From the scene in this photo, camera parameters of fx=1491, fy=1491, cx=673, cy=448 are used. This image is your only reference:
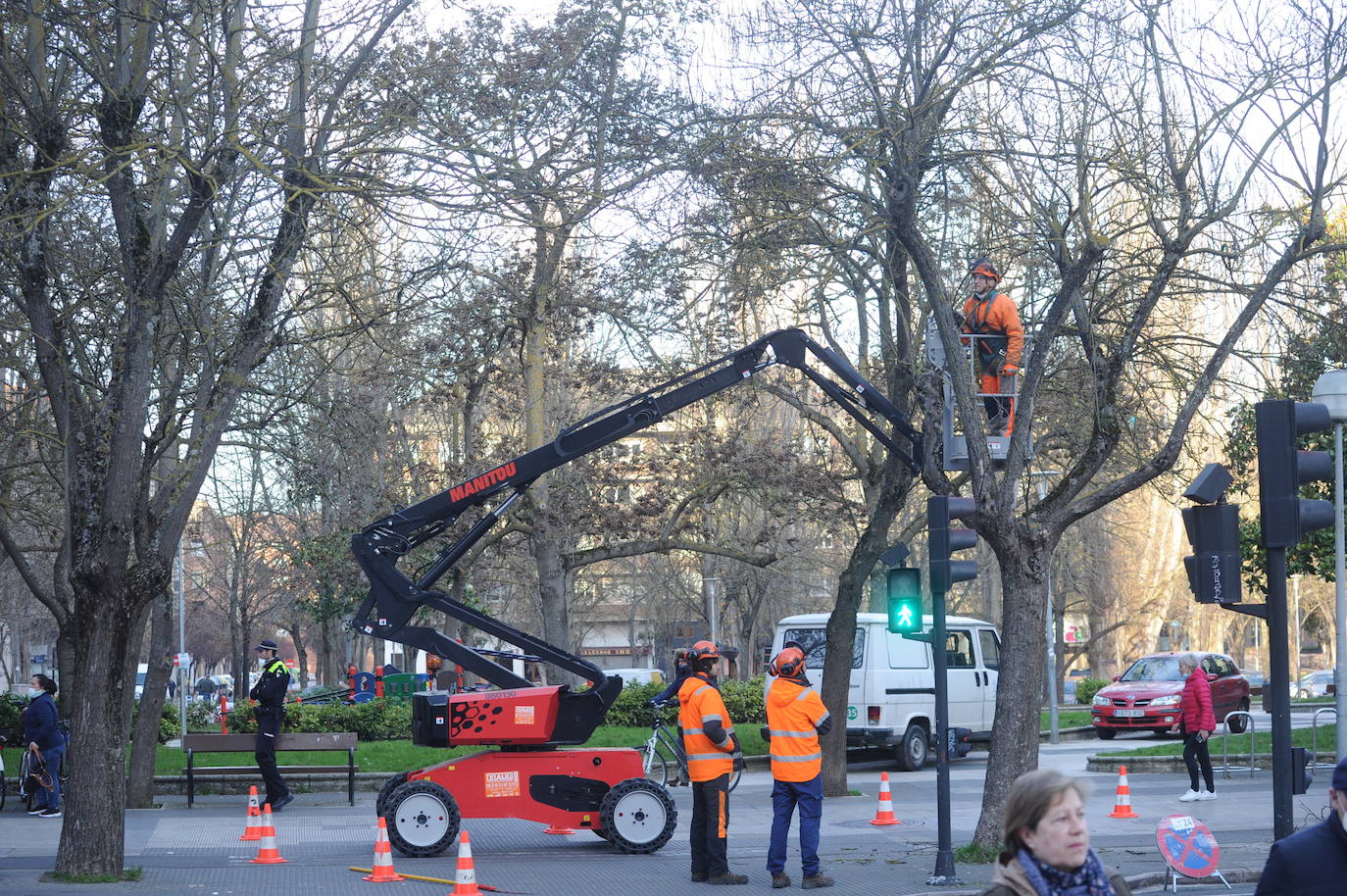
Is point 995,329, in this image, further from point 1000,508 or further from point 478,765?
point 478,765

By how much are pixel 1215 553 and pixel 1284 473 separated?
724 mm

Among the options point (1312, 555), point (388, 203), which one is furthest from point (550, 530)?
point (1312, 555)

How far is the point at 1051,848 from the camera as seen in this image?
404 cm

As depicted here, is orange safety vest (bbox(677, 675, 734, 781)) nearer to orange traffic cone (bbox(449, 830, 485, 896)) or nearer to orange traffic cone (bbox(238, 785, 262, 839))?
orange traffic cone (bbox(449, 830, 485, 896))

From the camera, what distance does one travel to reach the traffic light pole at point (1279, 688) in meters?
8.95

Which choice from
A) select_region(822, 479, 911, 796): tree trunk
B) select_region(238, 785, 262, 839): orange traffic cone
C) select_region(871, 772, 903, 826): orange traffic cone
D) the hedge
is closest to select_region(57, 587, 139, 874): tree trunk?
select_region(238, 785, 262, 839): orange traffic cone

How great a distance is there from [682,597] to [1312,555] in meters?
28.0

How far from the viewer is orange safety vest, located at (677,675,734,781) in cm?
1143

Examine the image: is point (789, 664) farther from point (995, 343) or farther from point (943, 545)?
point (995, 343)

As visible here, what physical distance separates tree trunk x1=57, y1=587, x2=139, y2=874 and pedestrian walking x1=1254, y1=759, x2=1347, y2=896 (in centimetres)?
935

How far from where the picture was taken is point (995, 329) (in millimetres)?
12898

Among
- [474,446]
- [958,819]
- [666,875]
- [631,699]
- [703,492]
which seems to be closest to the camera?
[666,875]

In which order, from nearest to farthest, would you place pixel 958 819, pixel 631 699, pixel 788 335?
1. pixel 788 335
2. pixel 958 819
3. pixel 631 699

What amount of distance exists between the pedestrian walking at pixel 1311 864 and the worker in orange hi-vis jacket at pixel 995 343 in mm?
8551
